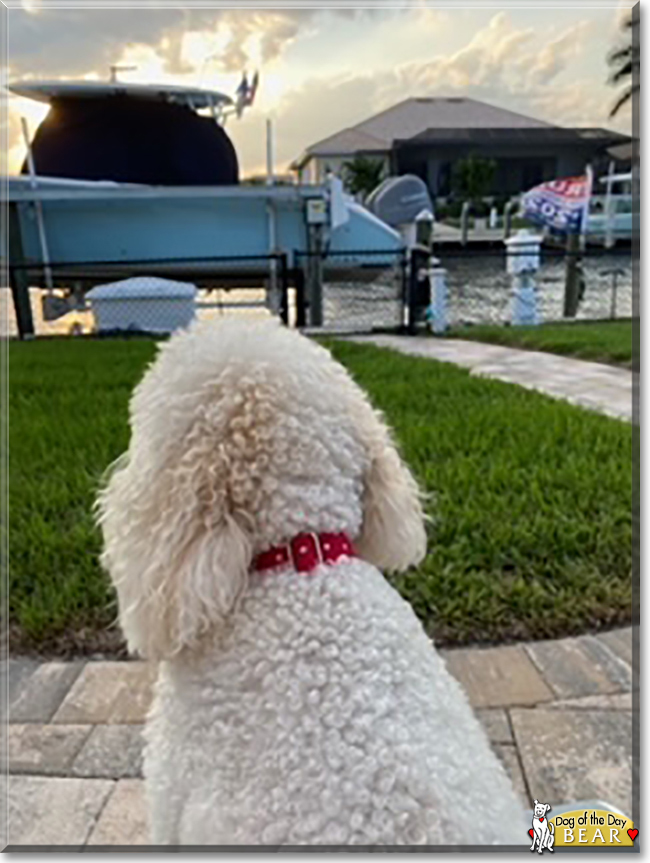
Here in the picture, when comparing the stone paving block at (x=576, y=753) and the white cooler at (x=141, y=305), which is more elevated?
the white cooler at (x=141, y=305)

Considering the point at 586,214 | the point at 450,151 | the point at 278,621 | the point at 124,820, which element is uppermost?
the point at 450,151

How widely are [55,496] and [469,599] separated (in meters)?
Result: 1.79

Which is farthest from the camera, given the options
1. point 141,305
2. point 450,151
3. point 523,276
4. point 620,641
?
point 450,151

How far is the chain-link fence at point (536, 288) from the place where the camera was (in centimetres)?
973

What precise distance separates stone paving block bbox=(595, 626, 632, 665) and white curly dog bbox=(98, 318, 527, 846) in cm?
117

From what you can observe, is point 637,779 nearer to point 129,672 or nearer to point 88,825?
point 88,825

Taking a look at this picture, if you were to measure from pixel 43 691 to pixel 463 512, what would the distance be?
1603 mm

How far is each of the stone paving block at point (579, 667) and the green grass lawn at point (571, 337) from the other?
4.09 m

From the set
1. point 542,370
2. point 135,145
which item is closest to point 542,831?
point 542,370

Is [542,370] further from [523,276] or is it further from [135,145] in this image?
[135,145]

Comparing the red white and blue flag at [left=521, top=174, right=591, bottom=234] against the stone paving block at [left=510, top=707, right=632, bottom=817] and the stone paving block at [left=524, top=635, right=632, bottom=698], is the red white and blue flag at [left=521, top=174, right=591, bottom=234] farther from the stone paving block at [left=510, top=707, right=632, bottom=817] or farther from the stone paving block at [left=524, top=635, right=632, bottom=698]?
the stone paving block at [left=510, top=707, right=632, bottom=817]

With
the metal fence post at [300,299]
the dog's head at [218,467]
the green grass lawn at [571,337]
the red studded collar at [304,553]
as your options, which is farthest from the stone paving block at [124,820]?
the metal fence post at [300,299]

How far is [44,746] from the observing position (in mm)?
1684

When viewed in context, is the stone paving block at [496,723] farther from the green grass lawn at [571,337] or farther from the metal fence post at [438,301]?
the metal fence post at [438,301]
